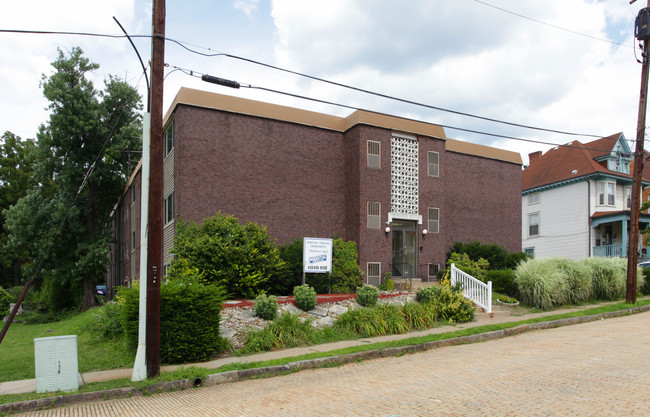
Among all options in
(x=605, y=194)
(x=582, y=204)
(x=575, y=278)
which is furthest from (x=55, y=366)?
(x=605, y=194)

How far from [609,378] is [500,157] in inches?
854

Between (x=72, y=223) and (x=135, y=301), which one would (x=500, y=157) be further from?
(x=72, y=223)

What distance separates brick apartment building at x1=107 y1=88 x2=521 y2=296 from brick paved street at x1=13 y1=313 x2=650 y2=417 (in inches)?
424

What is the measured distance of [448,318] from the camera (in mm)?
15320

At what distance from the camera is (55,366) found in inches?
333

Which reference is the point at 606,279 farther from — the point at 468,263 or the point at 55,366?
the point at 55,366

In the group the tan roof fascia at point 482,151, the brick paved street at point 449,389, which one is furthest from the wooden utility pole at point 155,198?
the tan roof fascia at point 482,151

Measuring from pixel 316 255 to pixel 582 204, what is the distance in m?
26.5

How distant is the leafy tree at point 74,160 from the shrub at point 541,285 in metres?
23.0

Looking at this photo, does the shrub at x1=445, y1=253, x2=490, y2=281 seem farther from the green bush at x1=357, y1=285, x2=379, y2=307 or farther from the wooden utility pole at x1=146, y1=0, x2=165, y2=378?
the wooden utility pole at x1=146, y1=0, x2=165, y2=378

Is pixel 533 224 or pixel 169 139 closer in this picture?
pixel 169 139

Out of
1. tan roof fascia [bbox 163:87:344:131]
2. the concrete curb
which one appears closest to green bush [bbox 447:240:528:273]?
tan roof fascia [bbox 163:87:344:131]

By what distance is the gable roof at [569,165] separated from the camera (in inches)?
1377

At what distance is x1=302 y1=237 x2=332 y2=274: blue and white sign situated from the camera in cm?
1573
